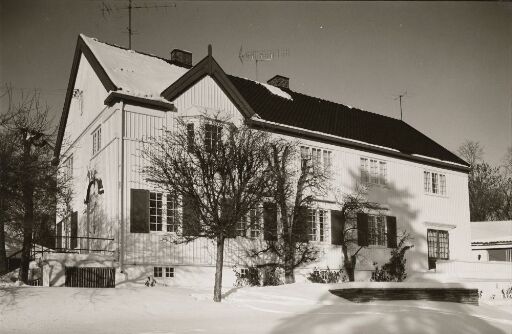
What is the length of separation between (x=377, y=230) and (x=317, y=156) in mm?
4656

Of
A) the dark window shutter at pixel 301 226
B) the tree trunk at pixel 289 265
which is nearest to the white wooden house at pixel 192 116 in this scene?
the tree trunk at pixel 289 265

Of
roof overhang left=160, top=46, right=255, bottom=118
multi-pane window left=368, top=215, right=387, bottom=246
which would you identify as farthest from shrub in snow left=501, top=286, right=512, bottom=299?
roof overhang left=160, top=46, right=255, bottom=118

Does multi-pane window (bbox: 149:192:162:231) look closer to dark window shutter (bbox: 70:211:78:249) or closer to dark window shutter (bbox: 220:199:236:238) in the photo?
dark window shutter (bbox: 220:199:236:238)

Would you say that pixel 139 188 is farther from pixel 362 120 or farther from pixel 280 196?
pixel 362 120

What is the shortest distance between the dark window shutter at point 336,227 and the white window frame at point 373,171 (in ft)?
8.58

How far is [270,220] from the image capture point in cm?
2120

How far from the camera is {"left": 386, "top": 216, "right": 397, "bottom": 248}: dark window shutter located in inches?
1155

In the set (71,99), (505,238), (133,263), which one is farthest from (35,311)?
(505,238)

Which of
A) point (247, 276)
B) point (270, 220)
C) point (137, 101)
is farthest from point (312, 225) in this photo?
point (137, 101)

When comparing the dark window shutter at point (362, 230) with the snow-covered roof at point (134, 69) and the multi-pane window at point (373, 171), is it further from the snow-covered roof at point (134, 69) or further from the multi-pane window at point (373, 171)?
the snow-covered roof at point (134, 69)

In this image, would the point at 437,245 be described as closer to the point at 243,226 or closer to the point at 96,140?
the point at 243,226

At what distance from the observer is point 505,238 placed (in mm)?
39719

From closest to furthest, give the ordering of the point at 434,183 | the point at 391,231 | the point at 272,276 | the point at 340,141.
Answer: the point at 272,276, the point at 340,141, the point at 391,231, the point at 434,183

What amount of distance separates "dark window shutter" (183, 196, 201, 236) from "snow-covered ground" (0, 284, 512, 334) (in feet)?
5.90
